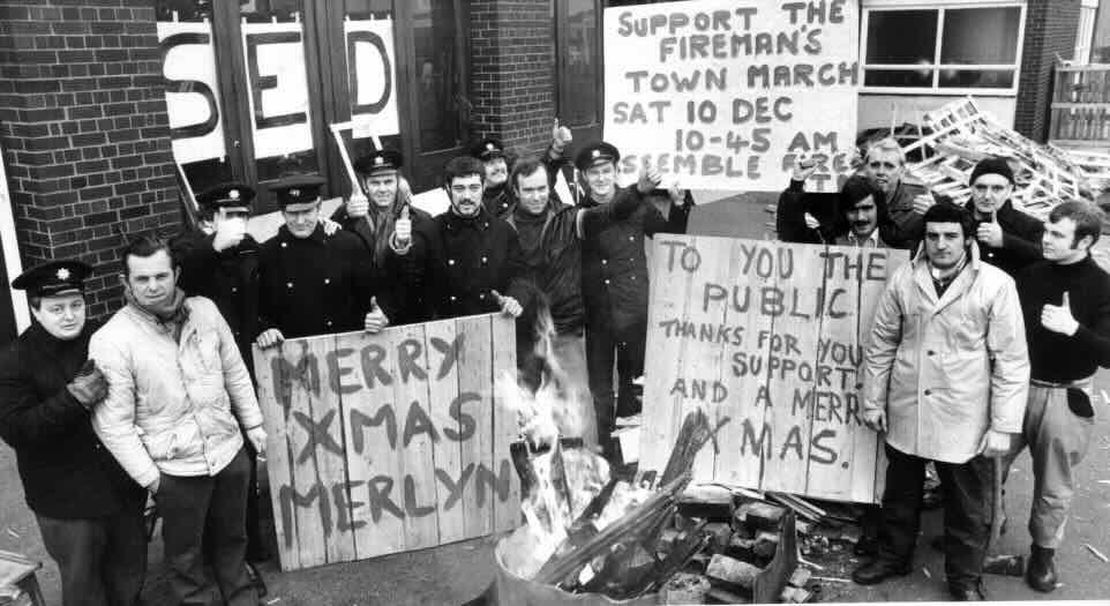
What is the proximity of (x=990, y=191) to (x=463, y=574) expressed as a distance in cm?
334

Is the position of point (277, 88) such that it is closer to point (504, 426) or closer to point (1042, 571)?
point (504, 426)

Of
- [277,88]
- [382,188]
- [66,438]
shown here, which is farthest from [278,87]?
[66,438]

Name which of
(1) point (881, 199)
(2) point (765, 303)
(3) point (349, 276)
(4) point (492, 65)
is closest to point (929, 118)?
(4) point (492, 65)

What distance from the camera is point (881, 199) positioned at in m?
5.41

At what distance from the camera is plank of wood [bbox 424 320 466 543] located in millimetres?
4617

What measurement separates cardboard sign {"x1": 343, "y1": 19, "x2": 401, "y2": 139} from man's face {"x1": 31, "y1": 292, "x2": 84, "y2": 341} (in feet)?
16.4

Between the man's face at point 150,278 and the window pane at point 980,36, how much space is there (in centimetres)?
1746

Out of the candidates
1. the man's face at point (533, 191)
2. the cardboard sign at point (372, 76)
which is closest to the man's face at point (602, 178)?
the man's face at point (533, 191)

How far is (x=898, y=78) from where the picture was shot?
60.6ft

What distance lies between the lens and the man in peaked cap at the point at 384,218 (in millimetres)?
4953

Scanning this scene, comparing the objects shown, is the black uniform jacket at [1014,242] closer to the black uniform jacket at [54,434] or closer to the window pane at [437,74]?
the black uniform jacket at [54,434]

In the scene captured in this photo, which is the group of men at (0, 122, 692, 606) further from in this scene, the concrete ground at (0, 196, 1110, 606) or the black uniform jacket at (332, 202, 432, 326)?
the concrete ground at (0, 196, 1110, 606)

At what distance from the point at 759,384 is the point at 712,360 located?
0.91 feet

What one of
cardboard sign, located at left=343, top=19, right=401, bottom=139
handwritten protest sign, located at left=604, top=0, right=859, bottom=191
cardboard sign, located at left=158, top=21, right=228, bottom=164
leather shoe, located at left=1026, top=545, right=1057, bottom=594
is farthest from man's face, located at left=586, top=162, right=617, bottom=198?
cardboard sign, located at left=343, top=19, right=401, bottom=139
